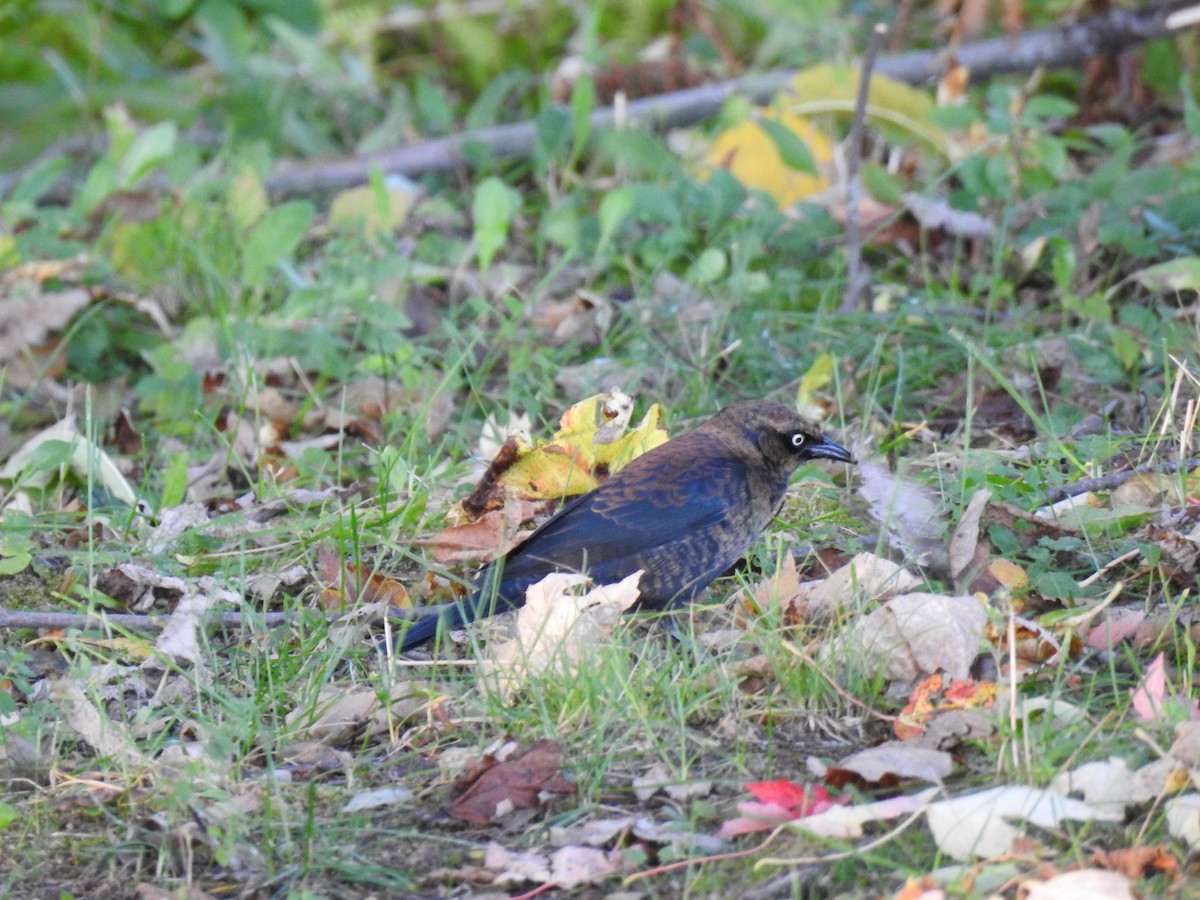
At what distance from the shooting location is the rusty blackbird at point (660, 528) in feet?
13.6

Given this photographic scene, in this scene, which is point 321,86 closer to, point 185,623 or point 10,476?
Result: point 10,476

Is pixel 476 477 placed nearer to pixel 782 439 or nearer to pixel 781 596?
pixel 782 439

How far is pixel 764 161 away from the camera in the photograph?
274 inches

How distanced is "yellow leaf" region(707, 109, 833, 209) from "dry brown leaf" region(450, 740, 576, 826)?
4159mm

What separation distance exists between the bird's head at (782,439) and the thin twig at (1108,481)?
2.14ft

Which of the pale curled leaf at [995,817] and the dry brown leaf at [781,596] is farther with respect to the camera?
the dry brown leaf at [781,596]

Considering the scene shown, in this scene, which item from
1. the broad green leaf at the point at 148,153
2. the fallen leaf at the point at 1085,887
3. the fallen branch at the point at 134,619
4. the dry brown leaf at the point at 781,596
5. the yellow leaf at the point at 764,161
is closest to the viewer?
the fallen leaf at the point at 1085,887

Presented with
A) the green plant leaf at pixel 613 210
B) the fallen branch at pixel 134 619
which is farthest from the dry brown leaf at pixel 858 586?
the green plant leaf at pixel 613 210

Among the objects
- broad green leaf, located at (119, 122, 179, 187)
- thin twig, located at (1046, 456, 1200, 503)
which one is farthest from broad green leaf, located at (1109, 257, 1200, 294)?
broad green leaf, located at (119, 122, 179, 187)

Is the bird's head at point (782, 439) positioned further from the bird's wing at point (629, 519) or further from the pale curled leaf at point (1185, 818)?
the pale curled leaf at point (1185, 818)

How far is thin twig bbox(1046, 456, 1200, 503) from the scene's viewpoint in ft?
13.5

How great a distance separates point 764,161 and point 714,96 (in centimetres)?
93

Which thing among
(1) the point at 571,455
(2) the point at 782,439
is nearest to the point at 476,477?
(1) the point at 571,455

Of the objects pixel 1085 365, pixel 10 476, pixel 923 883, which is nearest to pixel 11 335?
pixel 10 476
